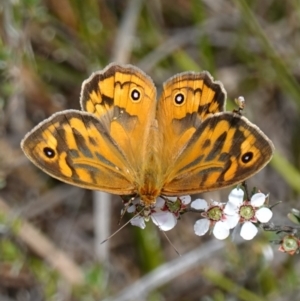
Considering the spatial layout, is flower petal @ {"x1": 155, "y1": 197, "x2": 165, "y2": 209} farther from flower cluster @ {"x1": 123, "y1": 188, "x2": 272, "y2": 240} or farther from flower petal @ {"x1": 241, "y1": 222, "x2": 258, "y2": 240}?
flower petal @ {"x1": 241, "y1": 222, "x2": 258, "y2": 240}

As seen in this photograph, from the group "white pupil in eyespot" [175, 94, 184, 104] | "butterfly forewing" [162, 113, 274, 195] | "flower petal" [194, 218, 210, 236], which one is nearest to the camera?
"butterfly forewing" [162, 113, 274, 195]

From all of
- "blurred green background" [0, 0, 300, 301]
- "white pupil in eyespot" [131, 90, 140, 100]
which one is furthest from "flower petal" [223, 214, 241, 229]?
"blurred green background" [0, 0, 300, 301]

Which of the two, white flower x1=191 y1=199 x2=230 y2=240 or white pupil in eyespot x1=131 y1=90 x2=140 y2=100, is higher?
white pupil in eyespot x1=131 y1=90 x2=140 y2=100

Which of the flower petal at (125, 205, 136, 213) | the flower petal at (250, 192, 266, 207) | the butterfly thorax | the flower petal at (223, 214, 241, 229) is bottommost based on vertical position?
the flower petal at (223, 214, 241, 229)

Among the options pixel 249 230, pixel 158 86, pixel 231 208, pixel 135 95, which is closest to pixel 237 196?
pixel 231 208

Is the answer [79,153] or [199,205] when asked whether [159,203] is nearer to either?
[199,205]

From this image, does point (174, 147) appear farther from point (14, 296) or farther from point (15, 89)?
point (14, 296)

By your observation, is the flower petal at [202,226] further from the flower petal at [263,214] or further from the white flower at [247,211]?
the flower petal at [263,214]

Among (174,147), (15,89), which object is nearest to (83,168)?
(174,147)
